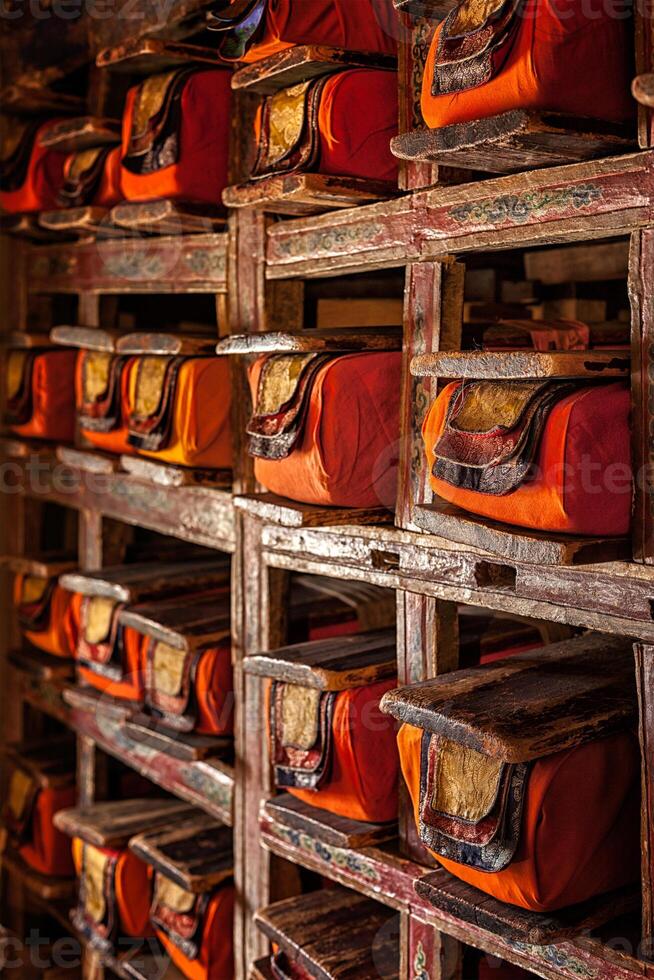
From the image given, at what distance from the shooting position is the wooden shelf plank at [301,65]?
293 cm

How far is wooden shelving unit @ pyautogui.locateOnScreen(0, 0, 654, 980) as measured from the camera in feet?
8.00

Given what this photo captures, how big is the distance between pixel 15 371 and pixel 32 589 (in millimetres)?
875

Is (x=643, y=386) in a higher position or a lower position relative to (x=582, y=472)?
higher

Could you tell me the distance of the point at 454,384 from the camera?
2625mm

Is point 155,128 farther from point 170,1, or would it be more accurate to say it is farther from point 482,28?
point 482,28

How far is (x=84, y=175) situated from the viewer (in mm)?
4168

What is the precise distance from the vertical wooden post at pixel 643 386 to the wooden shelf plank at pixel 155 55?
1753 millimetres

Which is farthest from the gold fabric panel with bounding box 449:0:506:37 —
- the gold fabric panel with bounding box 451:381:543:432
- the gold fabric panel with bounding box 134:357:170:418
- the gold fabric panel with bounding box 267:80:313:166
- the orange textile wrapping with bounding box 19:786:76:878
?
the orange textile wrapping with bounding box 19:786:76:878

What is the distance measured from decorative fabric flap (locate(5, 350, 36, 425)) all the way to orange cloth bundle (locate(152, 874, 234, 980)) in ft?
6.17

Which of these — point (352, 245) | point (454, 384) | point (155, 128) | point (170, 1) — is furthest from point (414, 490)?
point (170, 1)

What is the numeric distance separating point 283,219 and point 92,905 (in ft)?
8.27

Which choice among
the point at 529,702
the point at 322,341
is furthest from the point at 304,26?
the point at 529,702

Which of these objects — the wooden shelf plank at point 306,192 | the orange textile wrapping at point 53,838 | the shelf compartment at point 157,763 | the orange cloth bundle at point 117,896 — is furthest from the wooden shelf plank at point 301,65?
the orange textile wrapping at point 53,838

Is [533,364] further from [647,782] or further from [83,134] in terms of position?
[83,134]
